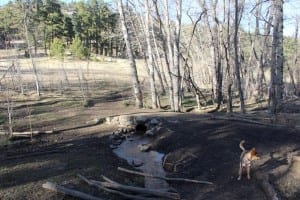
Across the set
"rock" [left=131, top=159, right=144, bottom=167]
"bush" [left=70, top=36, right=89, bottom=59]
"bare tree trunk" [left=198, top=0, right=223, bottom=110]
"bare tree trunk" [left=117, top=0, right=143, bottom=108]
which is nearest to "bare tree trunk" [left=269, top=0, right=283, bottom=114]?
"bare tree trunk" [left=198, top=0, right=223, bottom=110]

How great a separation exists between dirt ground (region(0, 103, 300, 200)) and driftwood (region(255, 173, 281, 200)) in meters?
0.10

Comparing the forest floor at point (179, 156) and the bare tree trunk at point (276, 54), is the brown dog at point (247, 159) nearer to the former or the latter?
the forest floor at point (179, 156)

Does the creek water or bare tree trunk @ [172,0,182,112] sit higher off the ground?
bare tree trunk @ [172,0,182,112]

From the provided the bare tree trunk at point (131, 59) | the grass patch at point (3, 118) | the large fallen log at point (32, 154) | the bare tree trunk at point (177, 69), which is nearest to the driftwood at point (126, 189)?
the large fallen log at point (32, 154)

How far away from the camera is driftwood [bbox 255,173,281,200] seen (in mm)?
8196

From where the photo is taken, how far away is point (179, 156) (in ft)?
38.1

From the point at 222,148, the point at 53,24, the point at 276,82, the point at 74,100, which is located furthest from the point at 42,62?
the point at 222,148

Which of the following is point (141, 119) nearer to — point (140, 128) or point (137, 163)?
point (140, 128)

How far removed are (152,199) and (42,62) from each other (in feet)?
164

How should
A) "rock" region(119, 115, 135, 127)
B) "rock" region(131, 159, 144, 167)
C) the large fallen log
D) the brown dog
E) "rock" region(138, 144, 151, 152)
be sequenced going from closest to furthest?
the brown dog → "rock" region(131, 159, 144, 167) → the large fallen log → "rock" region(138, 144, 151, 152) → "rock" region(119, 115, 135, 127)

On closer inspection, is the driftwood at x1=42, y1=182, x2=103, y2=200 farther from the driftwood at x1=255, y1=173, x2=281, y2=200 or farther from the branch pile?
the driftwood at x1=255, y1=173, x2=281, y2=200

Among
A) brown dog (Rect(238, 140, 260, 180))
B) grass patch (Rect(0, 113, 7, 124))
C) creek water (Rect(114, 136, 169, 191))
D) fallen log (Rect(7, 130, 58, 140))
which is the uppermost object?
brown dog (Rect(238, 140, 260, 180))

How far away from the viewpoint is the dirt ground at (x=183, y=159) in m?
8.99

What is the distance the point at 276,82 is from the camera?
651 inches
